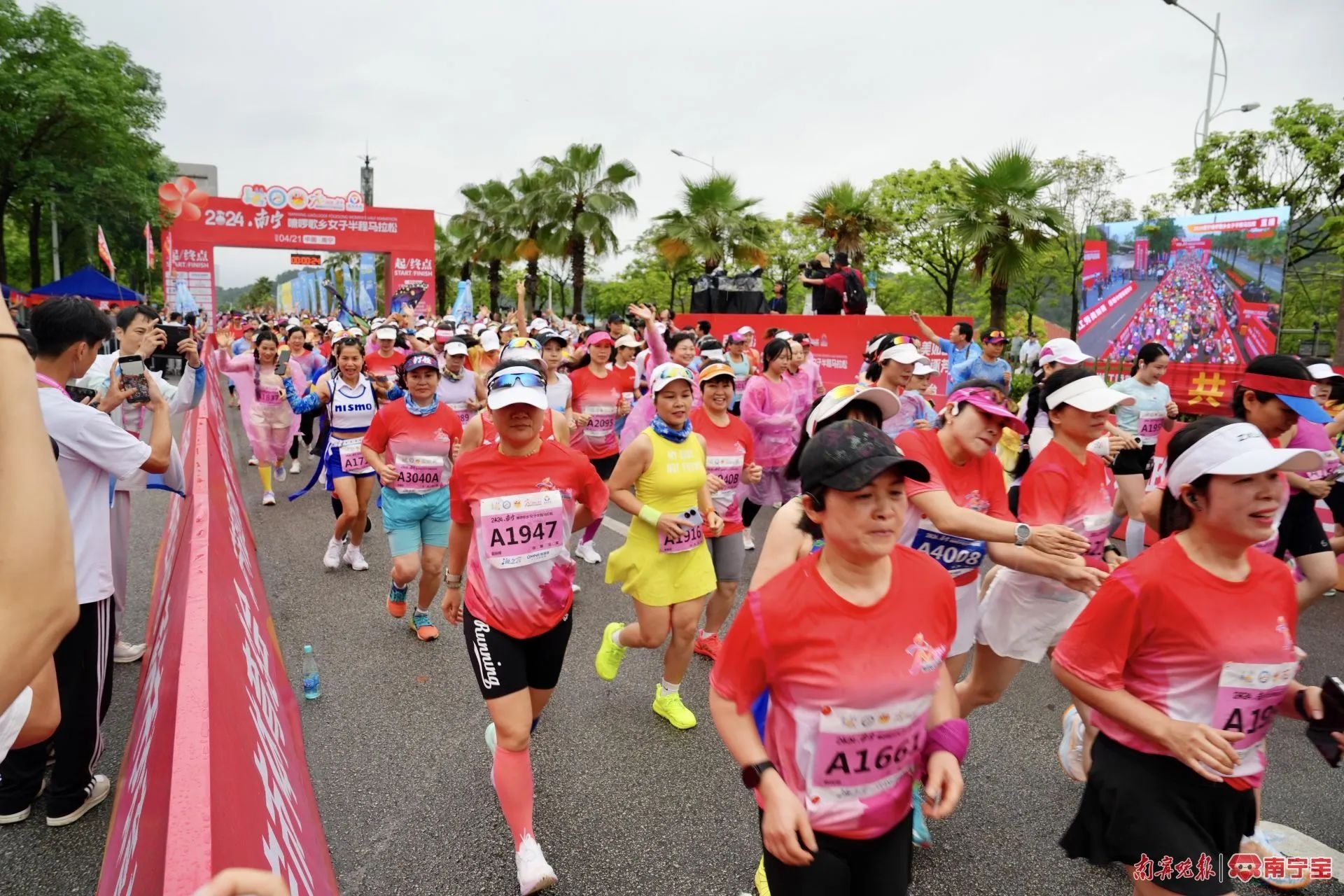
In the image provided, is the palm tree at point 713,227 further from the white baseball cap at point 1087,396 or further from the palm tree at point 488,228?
the white baseball cap at point 1087,396

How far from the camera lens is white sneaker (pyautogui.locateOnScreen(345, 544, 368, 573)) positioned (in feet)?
23.7

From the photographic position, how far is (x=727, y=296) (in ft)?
62.1

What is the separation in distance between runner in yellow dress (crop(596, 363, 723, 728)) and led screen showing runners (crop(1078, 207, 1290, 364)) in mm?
12596

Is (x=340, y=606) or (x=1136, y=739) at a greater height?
(x=1136, y=739)

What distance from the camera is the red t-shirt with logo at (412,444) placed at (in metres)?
5.50

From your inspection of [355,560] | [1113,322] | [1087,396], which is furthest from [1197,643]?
[1113,322]

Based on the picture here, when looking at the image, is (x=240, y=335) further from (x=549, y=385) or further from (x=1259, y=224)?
(x=1259, y=224)

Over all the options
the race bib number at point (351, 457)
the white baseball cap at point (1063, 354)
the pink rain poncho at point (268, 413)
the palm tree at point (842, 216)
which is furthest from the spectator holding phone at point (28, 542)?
the palm tree at point (842, 216)

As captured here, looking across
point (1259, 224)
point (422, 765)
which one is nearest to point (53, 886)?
point (422, 765)

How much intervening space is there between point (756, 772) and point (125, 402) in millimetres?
4163

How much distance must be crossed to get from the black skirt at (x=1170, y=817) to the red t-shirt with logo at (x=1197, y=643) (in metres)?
0.06

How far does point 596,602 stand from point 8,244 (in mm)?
58656

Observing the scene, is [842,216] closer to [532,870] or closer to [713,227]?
[713,227]

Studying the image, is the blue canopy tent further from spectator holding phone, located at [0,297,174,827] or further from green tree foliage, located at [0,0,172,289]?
spectator holding phone, located at [0,297,174,827]
